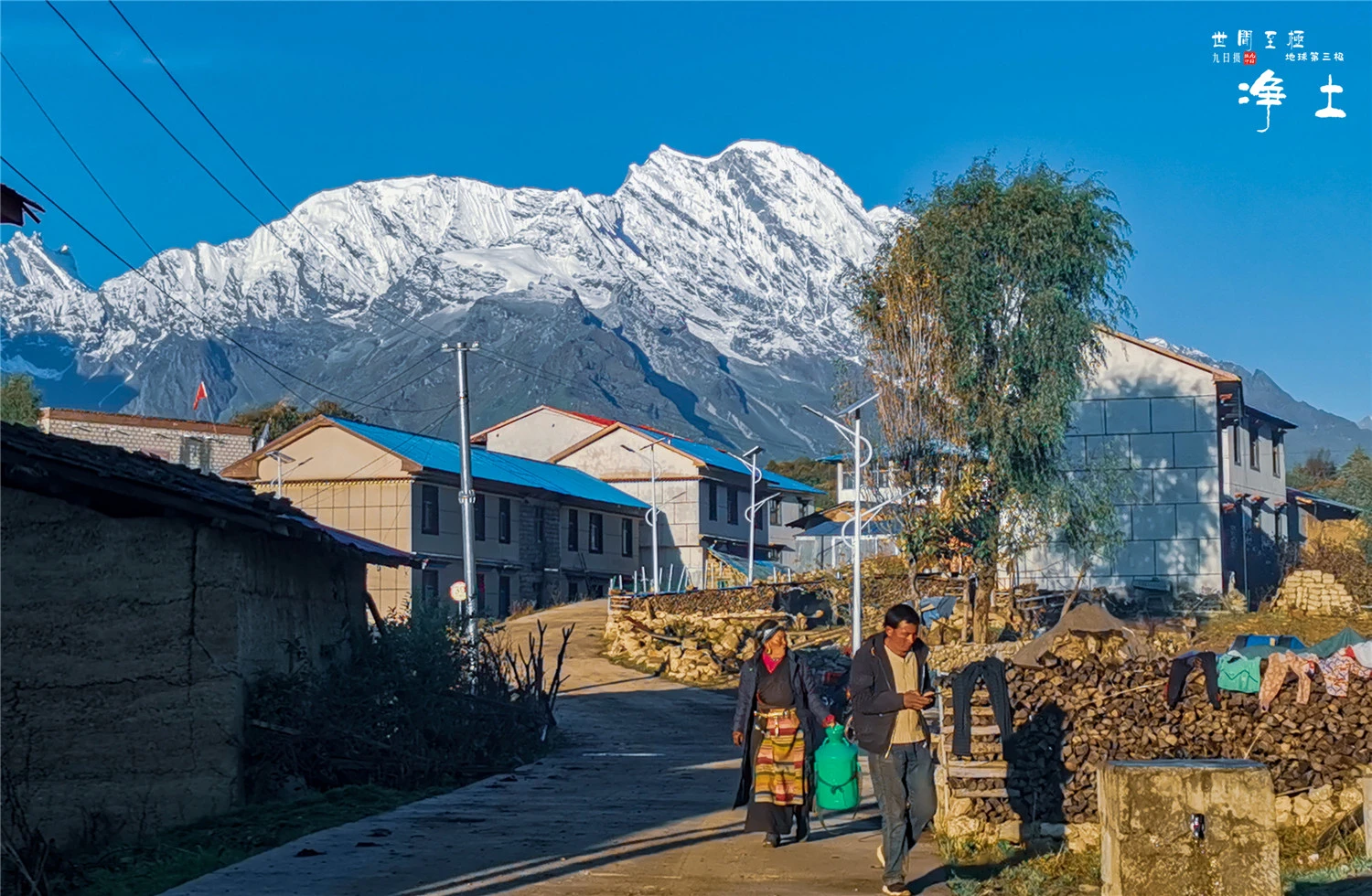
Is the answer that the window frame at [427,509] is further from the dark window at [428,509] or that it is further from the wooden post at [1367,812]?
the wooden post at [1367,812]

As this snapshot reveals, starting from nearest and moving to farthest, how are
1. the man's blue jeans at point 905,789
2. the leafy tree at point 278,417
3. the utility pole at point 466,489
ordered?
the man's blue jeans at point 905,789 → the utility pole at point 466,489 → the leafy tree at point 278,417

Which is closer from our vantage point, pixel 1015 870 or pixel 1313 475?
pixel 1015 870

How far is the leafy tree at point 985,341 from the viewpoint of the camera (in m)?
38.3

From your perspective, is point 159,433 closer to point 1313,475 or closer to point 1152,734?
point 1152,734

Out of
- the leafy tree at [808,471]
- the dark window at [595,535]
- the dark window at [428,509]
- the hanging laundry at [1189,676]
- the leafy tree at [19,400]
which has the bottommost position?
the hanging laundry at [1189,676]

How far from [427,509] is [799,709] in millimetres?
40493

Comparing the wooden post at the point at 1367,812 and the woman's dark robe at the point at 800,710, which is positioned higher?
the woman's dark robe at the point at 800,710

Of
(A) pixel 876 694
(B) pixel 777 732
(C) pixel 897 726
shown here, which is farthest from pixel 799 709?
(C) pixel 897 726

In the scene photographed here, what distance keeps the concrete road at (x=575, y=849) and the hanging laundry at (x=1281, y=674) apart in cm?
367

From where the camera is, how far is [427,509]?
51.3 metres

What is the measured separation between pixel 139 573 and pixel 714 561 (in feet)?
158

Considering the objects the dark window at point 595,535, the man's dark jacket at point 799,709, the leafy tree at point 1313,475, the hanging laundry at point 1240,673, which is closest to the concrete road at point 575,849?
the man's dark jacket at point 799,709

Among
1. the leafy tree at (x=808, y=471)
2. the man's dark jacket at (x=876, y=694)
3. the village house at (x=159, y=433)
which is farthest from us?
the leafy tree at (x=808, y=471)

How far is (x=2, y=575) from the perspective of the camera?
511 inches
